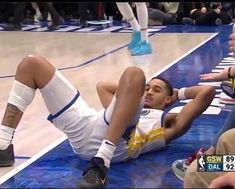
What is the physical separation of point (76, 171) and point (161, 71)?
1693 mm

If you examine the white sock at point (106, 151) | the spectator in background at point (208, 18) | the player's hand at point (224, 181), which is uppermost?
the player's hand at point (224, 181)

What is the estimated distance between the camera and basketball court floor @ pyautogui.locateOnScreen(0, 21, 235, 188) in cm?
148

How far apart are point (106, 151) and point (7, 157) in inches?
13.6

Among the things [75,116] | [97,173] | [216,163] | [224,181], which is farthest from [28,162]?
[216,163]

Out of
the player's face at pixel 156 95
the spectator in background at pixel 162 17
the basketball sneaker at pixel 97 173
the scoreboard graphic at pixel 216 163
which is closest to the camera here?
the scoreboard graphic at pixel 216 163

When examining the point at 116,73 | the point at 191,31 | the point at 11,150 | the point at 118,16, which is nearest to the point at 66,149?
the point at 11,150

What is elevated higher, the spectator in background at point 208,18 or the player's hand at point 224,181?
the player's hand at point 224,181

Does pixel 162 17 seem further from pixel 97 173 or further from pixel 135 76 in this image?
pixel 97 173

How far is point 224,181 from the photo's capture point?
0.76 metres

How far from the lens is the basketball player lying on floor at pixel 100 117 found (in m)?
1.40

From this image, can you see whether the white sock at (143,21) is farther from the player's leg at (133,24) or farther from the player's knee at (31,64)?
the player's knee at (31,64)

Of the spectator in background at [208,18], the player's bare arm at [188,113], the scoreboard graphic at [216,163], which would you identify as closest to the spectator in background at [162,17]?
the spectator in background at [208,18]

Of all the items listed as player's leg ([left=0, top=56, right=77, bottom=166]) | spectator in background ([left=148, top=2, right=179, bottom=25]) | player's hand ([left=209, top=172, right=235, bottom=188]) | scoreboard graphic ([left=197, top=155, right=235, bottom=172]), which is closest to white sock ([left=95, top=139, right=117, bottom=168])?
player's leg ([left=0, top=56, right=77, bottom=166])

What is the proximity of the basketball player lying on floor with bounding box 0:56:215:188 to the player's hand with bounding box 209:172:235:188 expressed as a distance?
52 cm
